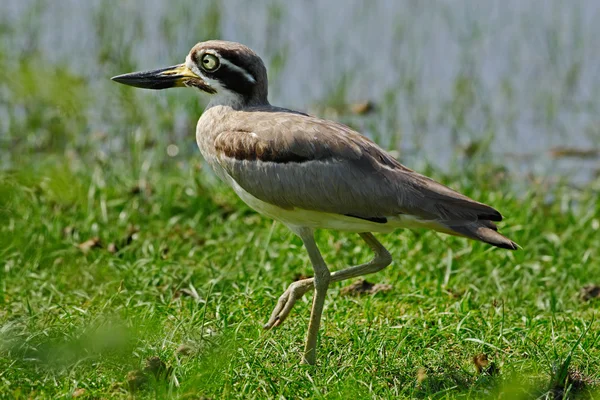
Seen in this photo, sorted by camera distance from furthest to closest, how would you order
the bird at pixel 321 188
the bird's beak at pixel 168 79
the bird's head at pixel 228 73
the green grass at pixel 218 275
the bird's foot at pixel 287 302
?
1. the bird's beak at pixel 168 79
2. the bird's head at pixel 228 73
3. the bird's foot at pixel 287 302
4. the bird at pixel 321 188
5. the green grass at pixel 218 275

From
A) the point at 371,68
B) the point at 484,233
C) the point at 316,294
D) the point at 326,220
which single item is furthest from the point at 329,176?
the point at 371,68

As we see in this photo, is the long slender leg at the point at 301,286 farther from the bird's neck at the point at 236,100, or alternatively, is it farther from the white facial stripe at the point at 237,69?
the white facial stripe at the point at 237,69

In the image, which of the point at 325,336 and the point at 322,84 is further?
the point at 322,84

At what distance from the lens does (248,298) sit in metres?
6.46

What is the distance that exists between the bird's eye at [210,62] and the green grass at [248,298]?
108 cm

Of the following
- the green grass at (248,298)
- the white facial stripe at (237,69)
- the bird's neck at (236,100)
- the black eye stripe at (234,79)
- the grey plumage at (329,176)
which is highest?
the white facial stripe at (237,69)

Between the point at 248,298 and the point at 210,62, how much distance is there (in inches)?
56.9

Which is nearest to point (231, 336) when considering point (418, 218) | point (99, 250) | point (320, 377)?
point (320, 377)

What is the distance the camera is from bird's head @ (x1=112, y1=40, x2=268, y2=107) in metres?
6.39

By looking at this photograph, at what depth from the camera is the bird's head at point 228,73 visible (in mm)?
6387

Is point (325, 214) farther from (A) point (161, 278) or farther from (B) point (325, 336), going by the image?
(A) point (161, 278)

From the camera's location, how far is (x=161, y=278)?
6855 millimetres

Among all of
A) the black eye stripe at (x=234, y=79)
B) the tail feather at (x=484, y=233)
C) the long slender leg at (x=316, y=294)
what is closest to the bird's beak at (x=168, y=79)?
the black eye stripe at (x=234, y=79)

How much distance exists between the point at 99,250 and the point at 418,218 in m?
2.62
